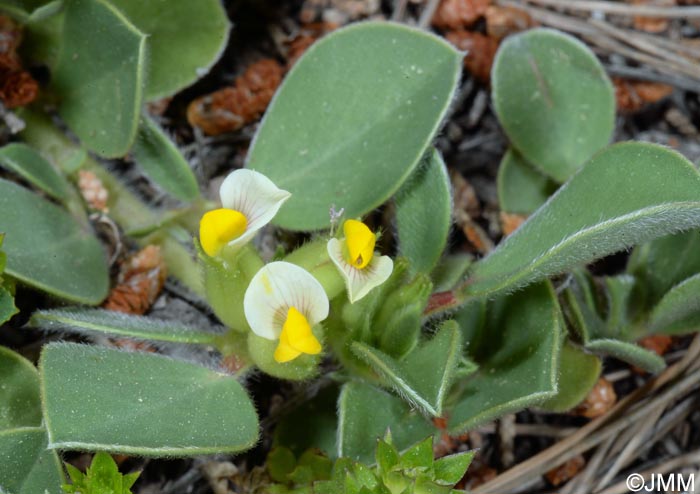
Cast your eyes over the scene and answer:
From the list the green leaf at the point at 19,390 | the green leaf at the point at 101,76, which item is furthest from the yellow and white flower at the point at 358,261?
the green leaf at the point at 19,390

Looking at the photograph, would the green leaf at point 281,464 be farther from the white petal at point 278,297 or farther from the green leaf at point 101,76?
the green leaf at point 101,76

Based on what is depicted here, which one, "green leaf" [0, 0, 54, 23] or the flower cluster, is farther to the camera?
"green leaf" [0, 0, 54, 23]

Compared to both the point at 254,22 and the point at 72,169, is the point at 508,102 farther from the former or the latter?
the point at 72,169

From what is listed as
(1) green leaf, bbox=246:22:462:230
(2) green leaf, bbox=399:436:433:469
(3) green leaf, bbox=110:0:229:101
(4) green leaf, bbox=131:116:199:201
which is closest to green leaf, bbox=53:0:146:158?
(4) green leaf, bbox=131:116:199:201

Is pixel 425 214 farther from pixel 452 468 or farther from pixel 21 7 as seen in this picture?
pixel 21 7

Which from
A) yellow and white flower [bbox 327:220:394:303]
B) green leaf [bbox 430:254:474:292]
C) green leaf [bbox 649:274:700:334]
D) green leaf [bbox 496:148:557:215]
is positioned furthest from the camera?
green leaf [bbox 496:148:557:215]

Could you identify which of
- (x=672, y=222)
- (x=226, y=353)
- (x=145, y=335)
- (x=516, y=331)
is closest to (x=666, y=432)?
(x=516, y=331)

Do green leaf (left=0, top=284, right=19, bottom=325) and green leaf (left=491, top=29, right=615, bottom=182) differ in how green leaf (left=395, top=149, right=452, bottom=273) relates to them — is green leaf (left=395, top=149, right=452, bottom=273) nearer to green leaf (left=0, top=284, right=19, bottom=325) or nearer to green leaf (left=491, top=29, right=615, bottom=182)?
green leaf (left=491, top=29, right=615, bottom=182)
